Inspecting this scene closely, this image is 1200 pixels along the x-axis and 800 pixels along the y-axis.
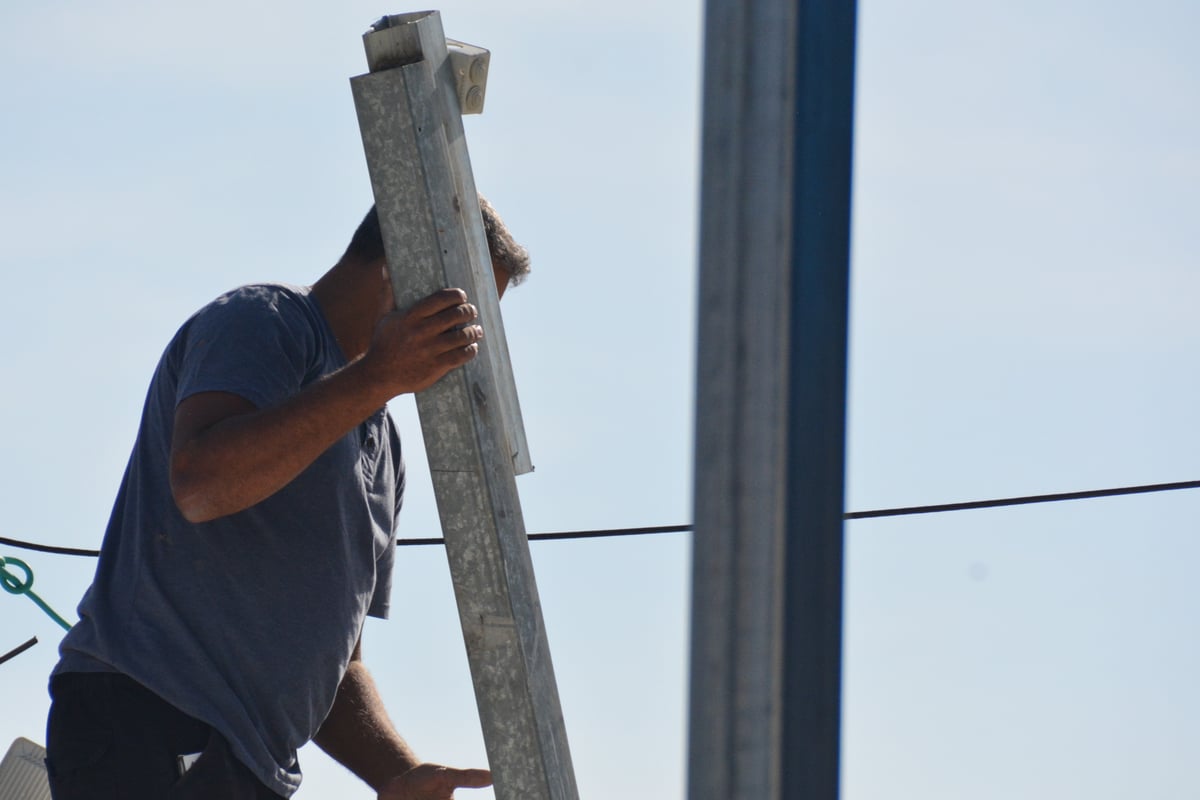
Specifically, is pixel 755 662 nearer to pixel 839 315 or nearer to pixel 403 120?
pixel 839 315

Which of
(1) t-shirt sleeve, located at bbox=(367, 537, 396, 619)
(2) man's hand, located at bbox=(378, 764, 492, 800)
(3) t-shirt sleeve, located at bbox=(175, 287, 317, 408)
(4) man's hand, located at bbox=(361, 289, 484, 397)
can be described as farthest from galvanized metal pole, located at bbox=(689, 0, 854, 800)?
(1) t-shirt sleeve, located at bbox=(367, 537, 396, 619)

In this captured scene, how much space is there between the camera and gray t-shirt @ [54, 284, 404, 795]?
2014mm

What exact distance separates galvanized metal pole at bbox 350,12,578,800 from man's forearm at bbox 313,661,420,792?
618mm

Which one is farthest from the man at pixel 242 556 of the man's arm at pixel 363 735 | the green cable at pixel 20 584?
the green cable at pixel 20 584

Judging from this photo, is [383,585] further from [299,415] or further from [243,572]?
[299,415]

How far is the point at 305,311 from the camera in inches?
85.4

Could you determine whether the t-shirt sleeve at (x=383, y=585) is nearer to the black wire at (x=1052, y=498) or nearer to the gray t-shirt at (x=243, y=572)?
the gray t-shirt at (x=243, y=572)

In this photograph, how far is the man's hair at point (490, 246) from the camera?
7.36 ft

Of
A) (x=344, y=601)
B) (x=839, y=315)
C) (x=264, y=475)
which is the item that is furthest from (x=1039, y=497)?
(x=839, y=315)

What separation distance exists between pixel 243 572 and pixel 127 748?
0.28m

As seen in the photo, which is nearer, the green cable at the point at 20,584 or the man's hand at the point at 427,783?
the man's hand at the point at 427,783

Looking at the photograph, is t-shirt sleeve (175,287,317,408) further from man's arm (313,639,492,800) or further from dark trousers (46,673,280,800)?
man's arm (313,639,492,800)

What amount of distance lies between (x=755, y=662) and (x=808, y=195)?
0.29 m

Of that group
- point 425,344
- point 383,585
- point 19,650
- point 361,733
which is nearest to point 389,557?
point 383,585
